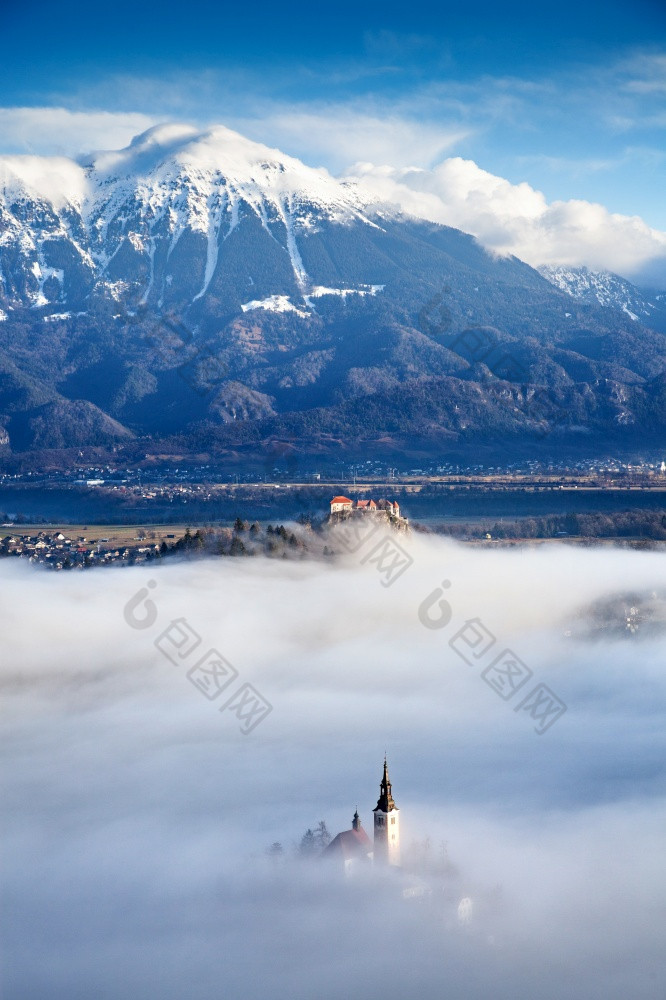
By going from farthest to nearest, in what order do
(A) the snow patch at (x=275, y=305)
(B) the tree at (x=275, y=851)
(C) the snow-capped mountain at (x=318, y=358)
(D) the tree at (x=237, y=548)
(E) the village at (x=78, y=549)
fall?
1. (A) the snow patch at (x=275, y=305)
2. (C) the snow-capped mountain at (x=318, y=358)
3. (E) the village at (x=78, y=549)
4. (D) the tree at (x=237, y=548)
5. (B) the tree at (x=275, y=851)

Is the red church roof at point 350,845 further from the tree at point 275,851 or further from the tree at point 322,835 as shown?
the tree at point 275,851

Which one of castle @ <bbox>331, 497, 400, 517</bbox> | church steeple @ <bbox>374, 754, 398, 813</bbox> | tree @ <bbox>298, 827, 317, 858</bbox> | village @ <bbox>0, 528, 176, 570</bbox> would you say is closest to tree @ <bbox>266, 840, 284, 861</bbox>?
tree @ <bbox>298, 827, 317, 858</bbox>

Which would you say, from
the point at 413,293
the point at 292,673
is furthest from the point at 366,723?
the point at 413,293

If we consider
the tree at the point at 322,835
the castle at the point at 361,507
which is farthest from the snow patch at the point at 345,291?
the tree at the point at 322,835

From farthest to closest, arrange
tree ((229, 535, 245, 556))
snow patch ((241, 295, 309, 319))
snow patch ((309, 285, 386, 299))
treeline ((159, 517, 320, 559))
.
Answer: snow patch ((309, 285, 386, 299))
snow patch ((241, 295, 309, 319))
treeline ((159, 517, 320, 559))
tree ((229, 535, 245, 556))

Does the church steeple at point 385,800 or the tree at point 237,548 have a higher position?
the tree at point 237,548

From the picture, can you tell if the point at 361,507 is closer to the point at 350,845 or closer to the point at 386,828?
the point at 350,845

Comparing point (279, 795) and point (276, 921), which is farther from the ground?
point (279, 795)

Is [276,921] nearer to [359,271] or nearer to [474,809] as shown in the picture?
[474,809]

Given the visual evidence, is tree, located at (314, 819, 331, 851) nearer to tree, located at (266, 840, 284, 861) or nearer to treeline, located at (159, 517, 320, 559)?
tree, located at (266, 840, 284, 861)
